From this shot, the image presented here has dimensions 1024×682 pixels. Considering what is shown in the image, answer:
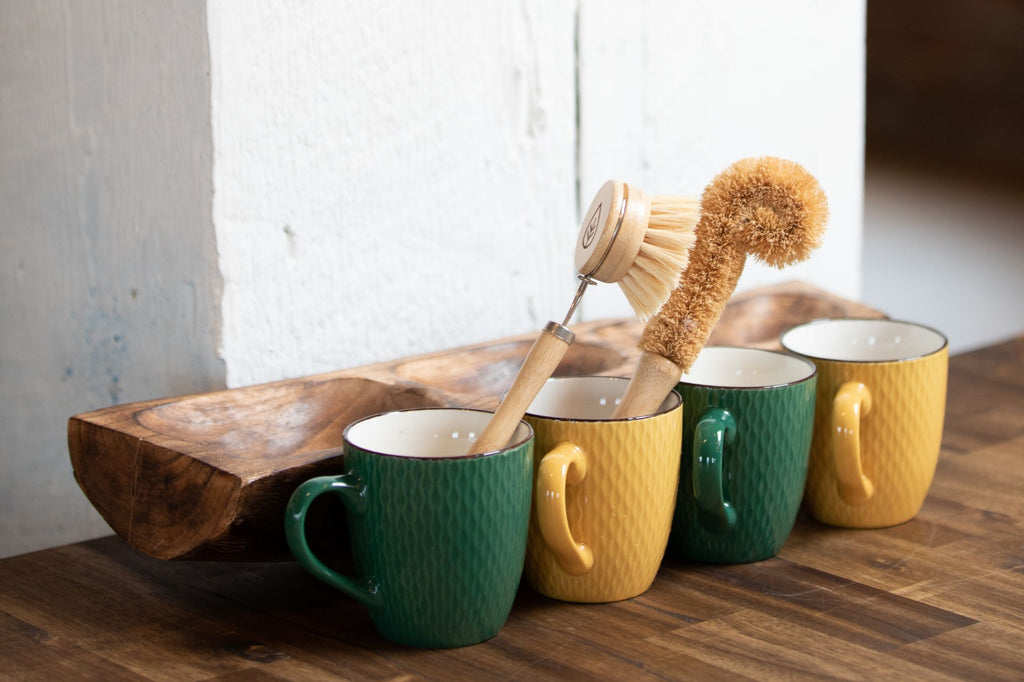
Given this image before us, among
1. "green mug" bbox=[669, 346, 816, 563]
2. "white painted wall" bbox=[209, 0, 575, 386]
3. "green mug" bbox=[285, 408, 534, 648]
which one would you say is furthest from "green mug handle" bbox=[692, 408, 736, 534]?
"white painted wall" bbox=[209, 0, 575, 386]

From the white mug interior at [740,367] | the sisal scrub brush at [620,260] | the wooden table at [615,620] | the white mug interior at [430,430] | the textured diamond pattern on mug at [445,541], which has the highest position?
the sisal scrub brush at [620,260]

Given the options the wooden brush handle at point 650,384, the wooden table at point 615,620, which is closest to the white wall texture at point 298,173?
the wooden table at point 615,620

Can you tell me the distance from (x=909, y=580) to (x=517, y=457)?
0.24 meters

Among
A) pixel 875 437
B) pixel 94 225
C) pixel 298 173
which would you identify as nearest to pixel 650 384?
pixel 875 437

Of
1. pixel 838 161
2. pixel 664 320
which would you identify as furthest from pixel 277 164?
pixel 838 161

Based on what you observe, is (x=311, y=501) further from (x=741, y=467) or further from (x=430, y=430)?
(x=741, y=467)

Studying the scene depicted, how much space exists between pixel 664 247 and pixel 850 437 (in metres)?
0.18

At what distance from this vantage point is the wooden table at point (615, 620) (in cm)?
52

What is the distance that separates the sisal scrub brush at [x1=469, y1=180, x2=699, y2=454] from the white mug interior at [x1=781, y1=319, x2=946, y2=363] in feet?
0.67

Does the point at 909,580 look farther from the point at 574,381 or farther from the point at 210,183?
the point at 210,183

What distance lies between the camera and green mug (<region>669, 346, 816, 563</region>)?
602 mm

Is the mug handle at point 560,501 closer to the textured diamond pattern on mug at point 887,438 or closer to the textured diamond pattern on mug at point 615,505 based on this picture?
the textured diamond pattern on mug at point 615,505

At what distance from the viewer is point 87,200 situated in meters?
0.74

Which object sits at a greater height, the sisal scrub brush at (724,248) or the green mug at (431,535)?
the sisal scrub brush at (724,248)
